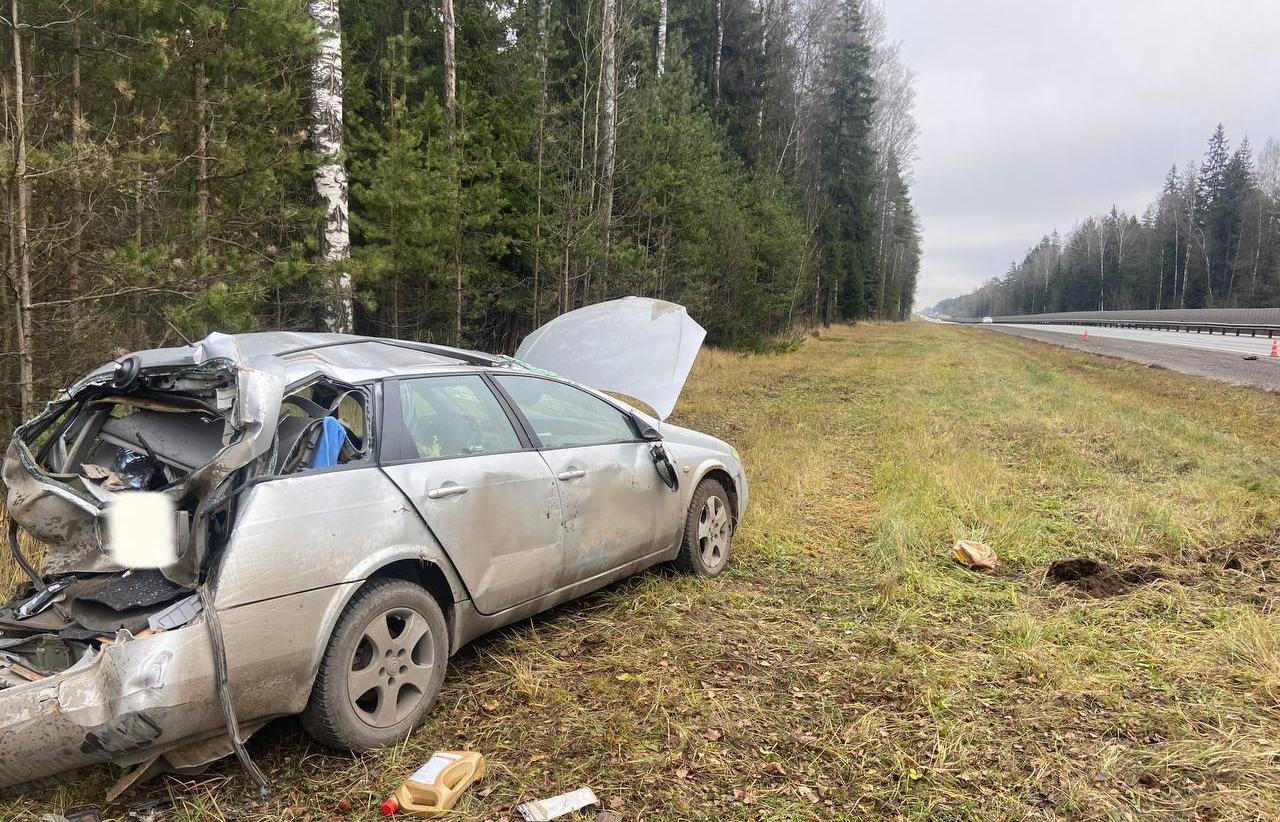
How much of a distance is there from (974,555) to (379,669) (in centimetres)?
399

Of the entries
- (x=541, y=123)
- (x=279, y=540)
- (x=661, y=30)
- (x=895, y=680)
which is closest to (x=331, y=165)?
(x=541, y=123)

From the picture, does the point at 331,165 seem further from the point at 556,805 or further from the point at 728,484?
the point at 556,805

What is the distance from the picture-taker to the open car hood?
822 centimetres

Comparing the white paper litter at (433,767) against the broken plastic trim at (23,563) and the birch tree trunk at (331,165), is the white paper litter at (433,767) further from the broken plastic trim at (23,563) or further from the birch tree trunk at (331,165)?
the birch tree trunk at (331,165)

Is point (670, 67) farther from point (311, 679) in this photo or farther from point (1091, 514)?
→ point (311, 679)

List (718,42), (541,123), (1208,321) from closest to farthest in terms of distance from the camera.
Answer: (541,123) → (718,42) → (1208,321)

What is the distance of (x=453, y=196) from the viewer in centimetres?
995

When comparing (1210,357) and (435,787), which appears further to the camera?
(1210,357)

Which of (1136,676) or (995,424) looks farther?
(995,424)

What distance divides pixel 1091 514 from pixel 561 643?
464 cm

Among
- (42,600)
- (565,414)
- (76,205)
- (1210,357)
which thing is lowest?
(42,600)

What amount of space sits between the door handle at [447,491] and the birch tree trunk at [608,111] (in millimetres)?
10968

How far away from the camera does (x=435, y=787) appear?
252cm

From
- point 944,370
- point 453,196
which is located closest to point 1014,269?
point 944,370
